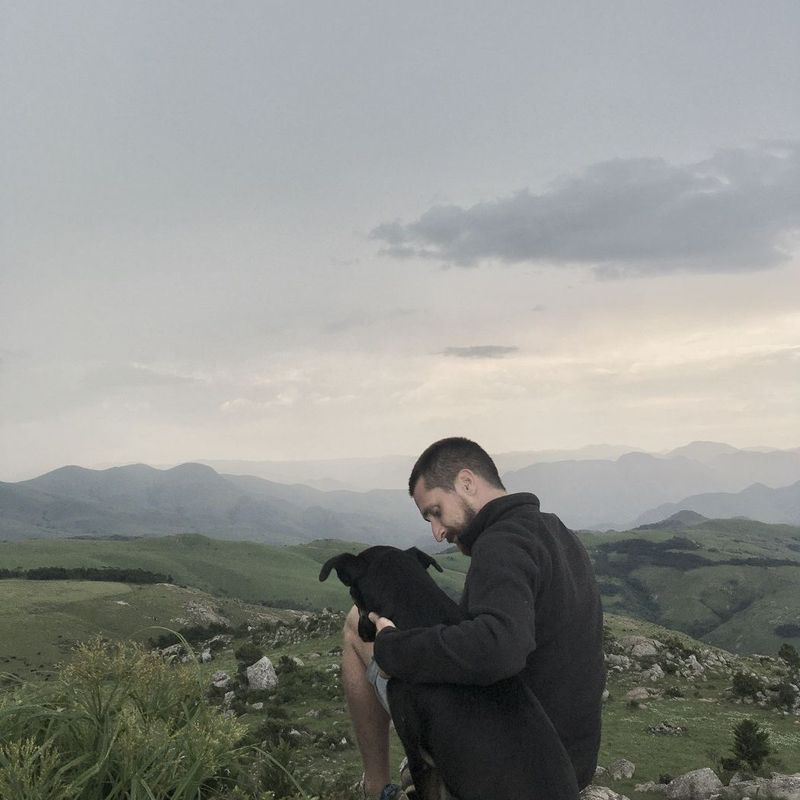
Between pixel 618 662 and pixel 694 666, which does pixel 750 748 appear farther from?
pixel 694 666

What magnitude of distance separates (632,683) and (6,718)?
76.3 feet

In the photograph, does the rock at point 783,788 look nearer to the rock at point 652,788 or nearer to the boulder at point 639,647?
the rock at point 652,788

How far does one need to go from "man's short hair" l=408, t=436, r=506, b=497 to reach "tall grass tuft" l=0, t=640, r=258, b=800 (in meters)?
2.18

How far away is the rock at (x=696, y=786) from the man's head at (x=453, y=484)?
9338 millimetres

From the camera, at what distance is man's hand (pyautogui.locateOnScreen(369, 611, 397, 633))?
13.8 ft

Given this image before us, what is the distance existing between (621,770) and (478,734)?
1159 centimetres

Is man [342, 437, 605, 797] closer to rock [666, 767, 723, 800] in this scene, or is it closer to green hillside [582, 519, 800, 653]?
rock [666, 767, 723, 800]

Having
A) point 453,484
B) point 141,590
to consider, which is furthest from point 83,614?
point 453,484

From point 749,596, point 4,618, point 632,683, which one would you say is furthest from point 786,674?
point 749,596

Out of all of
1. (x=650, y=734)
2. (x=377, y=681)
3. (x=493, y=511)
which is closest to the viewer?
(x=493, y=511)

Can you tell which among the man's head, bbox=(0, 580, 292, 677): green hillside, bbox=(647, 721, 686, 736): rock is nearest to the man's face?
the man's head

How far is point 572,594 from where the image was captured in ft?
14.1

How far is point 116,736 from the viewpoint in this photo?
405cm

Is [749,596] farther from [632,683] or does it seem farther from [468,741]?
[468,741]
